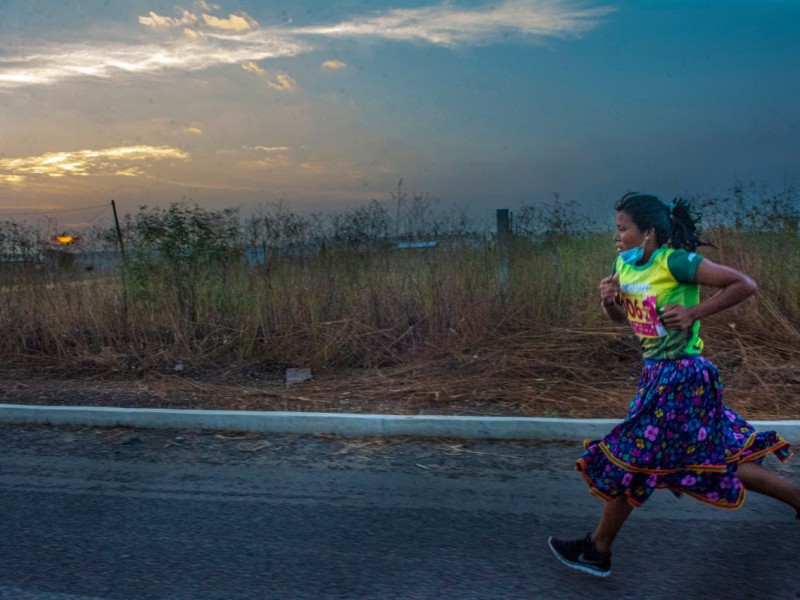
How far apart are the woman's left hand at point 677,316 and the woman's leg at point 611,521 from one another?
0.80 meters

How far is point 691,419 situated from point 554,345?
469 cm

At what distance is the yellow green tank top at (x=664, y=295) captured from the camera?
3.04m

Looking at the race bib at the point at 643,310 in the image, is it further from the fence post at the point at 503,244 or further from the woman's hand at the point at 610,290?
the fence post at the point at 503,244

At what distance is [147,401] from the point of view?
6.89 m

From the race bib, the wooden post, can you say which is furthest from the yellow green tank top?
the wooden post

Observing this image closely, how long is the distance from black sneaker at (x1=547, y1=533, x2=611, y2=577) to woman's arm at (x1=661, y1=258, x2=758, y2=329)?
109 centimetres

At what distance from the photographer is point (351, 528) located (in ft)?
12.6

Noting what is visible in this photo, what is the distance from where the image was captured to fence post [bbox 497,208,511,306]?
8656 mm

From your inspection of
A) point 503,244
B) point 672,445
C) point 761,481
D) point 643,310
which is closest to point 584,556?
point 672,445

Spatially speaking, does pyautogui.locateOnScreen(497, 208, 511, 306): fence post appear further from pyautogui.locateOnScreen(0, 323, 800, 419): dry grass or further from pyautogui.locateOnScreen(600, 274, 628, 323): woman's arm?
pyautogui.locateOnScreen(600, 274, 628, 323): woman's arm

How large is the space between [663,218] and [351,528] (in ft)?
7.48

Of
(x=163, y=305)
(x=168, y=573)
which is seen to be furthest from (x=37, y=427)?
(x=168, y=573)

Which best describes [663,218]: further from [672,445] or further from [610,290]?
[672,445]

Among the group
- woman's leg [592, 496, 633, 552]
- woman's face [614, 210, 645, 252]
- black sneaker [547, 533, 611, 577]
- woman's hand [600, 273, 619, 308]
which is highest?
woman's face [614, 210, 645, 252]
